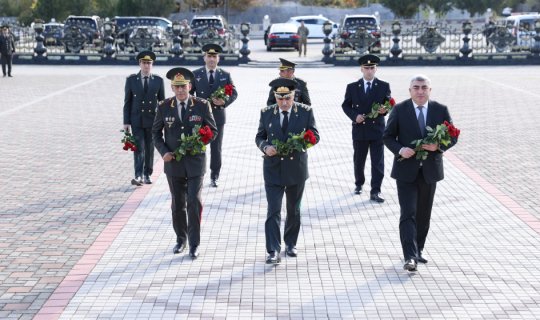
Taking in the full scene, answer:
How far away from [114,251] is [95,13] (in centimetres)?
5898

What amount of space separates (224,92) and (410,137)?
4529mm

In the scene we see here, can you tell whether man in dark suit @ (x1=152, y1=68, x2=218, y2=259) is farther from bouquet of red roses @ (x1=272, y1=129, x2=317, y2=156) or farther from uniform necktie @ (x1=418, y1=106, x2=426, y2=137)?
uniform necktie @ (x1=418, y1=106, x2=426, y2=137)

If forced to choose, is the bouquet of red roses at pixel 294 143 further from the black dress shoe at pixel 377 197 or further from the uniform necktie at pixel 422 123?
the black dress shoe at pixel 377 197

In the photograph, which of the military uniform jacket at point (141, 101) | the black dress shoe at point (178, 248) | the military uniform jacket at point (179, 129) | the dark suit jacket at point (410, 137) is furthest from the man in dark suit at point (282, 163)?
the military uniform jacket at point (141, 101)

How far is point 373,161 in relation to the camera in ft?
39.1

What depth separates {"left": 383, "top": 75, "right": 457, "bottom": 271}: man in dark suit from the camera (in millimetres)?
8578

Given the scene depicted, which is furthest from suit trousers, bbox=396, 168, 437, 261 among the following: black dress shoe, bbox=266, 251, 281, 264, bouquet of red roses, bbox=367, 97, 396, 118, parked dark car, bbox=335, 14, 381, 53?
parked dark car, bbox=335, 14, 381, 53

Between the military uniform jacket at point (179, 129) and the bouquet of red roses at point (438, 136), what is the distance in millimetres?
2185

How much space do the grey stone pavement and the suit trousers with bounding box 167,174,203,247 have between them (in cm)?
23

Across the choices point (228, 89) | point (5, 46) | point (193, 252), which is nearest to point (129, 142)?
point (228, 89)

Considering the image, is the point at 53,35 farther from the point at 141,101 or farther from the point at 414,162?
the point at 414,162

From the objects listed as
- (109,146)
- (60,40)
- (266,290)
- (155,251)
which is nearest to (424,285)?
(266,290)

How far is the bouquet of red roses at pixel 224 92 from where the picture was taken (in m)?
12.7

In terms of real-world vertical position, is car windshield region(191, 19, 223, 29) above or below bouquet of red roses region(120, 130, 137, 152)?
above
